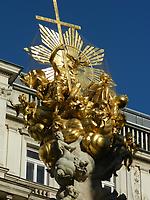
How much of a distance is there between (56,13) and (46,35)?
286 millimetres

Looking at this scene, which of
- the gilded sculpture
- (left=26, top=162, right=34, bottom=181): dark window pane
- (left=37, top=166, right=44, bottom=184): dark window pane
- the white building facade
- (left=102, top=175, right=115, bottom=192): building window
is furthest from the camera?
(left=37, top=166, right=44, bottom=184): dark window pane

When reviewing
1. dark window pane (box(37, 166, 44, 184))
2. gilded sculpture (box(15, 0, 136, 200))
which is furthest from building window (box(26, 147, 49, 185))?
gilded sculpture (box(15, 0, 136, 200))

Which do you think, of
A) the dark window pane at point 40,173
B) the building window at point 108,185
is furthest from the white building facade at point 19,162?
the building window at point 108,185

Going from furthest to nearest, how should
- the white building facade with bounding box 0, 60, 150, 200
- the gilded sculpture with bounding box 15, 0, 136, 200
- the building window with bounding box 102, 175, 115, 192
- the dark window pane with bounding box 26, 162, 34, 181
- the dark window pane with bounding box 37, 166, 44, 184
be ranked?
the dark window pane with bounding box 37, 166, 44, 184
the dark window pane with bounding box 26, 162, 34, 181
the white building facade with bounding box 0, 60, 150, 200
the building window with bounding box 102, 175, 115, 192
the gilded sculpture with bounding box 15, 0, 136, 200

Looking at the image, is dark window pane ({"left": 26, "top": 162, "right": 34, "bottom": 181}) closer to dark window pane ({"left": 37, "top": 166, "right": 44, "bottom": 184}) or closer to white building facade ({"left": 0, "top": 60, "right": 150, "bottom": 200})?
white building facade ({"left": 0, "top": 60, "right": 150, "bottom": 200})

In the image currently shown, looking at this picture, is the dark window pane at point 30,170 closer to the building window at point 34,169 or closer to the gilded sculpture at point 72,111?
the building window at point 34,169

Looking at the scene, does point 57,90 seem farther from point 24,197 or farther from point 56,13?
point 24,197

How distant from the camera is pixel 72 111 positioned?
34.6ft

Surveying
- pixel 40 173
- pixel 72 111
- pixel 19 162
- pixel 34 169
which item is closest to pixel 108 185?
pixel 19 162

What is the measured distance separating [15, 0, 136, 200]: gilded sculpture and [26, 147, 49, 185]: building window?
652 inches

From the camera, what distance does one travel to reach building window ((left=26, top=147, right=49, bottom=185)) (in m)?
27.8

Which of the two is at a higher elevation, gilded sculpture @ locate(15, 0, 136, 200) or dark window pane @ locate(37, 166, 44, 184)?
dark window pane @ locate(37, 166, 44, 184)

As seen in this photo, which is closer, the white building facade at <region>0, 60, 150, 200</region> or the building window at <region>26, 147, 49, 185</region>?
the white building facade at <region>0, 60, 150, 200</region>

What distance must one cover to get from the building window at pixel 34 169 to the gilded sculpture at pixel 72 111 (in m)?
16.6
